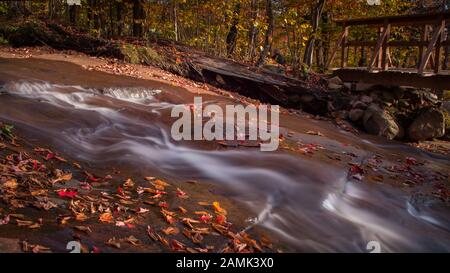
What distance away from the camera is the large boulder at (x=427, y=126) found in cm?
1348

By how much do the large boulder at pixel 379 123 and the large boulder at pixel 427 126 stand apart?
1.98 ft

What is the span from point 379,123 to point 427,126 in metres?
1.96

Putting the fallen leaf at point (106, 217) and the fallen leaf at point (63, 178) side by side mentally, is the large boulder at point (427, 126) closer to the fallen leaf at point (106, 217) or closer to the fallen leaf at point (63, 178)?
the fallen leaf at point (63, 178)

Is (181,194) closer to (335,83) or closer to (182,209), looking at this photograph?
(182,209)

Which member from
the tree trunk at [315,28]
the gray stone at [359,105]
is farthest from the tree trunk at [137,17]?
the gray stone at [359,105]

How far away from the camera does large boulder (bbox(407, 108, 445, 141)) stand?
1348 cm

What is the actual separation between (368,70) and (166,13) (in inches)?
409

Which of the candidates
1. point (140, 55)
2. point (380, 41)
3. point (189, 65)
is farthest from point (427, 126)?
point (140, 55)

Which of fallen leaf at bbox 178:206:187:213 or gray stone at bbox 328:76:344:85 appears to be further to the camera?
gray stone at bbox 328:76:344:85

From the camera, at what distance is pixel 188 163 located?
22.7 feet

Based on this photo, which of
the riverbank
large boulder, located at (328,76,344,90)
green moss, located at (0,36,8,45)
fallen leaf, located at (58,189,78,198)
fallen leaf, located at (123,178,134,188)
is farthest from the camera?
large boulder, located at (328,76,344,90)

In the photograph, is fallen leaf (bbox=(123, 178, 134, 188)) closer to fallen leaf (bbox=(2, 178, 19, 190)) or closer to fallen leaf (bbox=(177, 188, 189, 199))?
fallen leaf (bbox=(177, 188, 189, 199))

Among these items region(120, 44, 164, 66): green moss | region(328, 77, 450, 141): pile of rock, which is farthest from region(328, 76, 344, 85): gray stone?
region(120, 44, 164, 66): green moss
